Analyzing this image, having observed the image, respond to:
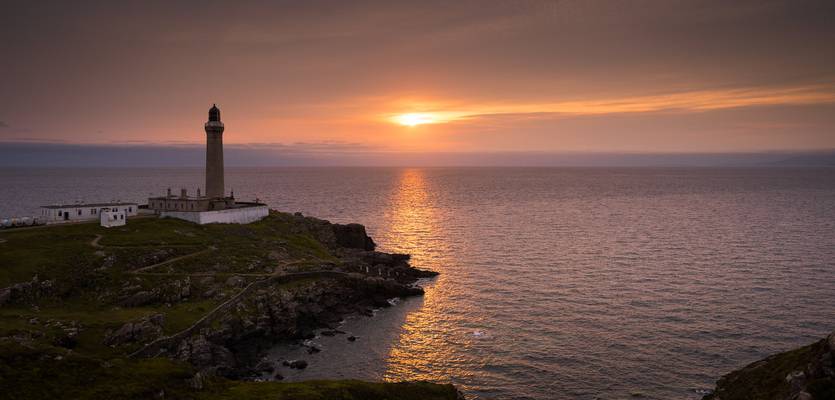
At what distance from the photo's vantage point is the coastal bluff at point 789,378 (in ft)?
104

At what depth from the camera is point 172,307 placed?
5875 cm

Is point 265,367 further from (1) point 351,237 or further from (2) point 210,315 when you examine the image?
(1) point 351,237

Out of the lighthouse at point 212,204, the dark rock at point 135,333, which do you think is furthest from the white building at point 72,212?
the dark rock at point 135,333

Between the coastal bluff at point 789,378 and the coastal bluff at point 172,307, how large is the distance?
22176 millimetres

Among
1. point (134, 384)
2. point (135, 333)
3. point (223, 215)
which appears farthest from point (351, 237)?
point (134, 384)

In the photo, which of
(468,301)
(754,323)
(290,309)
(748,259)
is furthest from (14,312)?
(748,259)

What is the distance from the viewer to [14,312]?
5234 centimetres

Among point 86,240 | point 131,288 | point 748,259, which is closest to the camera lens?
point 131,288

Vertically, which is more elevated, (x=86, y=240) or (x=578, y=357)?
(x=86, y=240)

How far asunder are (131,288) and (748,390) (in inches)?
2440

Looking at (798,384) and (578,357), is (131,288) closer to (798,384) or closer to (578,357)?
(578,357)

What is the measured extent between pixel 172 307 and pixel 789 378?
57.7 m

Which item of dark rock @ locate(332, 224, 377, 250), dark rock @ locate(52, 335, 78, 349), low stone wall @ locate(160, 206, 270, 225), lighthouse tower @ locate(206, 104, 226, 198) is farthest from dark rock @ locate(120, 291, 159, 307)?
dark rock @ locate(332, 224, 377, 250)

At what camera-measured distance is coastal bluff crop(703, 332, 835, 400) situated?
31547 mm
